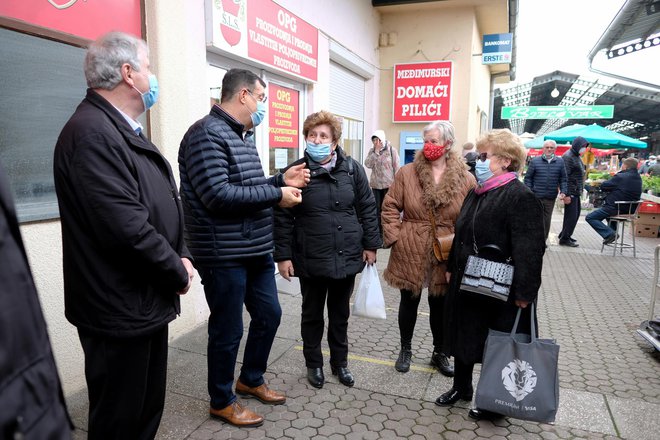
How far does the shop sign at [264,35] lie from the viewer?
4227 millimetres

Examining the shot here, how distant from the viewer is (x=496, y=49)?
9.92 metres

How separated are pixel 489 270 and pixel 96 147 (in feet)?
6.86

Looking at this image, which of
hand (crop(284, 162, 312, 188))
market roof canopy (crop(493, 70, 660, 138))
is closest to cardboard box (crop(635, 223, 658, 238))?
hand (crop(284, 162, 312, 188))

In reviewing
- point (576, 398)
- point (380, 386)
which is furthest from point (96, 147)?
point (576, 398)

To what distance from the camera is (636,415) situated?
2943 millimetres

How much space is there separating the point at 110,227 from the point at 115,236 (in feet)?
0.12

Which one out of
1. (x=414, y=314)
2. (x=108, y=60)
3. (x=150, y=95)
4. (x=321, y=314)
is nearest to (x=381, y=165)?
(x=414, y=314)

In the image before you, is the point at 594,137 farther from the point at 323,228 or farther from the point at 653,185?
the point at 323,228

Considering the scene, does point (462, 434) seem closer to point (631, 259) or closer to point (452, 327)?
point (452, 327)

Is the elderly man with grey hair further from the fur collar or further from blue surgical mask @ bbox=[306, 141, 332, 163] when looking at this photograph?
blue surgical mask @ bbox=[306, 141, 332, 163]

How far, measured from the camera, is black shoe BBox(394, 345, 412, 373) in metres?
3.47

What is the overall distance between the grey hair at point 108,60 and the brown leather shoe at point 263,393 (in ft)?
6.79

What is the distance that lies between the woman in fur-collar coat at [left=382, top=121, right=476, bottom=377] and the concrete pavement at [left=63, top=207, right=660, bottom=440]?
1.44 feet

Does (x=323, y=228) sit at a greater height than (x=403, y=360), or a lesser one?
greater
